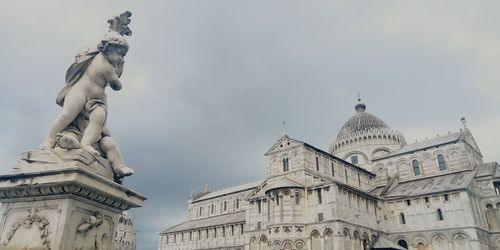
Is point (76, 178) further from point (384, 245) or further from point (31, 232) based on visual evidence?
point (384, 245)

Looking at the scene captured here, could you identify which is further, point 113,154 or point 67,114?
point 113,154

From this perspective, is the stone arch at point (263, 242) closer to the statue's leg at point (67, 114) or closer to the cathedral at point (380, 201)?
→ the cathedral at point (380, 201)

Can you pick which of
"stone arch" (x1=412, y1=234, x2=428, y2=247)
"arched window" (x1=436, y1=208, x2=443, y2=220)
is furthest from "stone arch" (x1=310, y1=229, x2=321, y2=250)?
"arched window" (x1=436, y1=208, x2=443, y2=220)

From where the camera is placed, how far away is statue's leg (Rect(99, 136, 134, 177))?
5.40 metres

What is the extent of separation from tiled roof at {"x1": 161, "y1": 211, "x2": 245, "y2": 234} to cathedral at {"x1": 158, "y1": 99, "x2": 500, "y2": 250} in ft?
9.99

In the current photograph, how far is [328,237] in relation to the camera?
36875mm

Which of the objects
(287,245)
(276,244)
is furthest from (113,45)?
(287,245)

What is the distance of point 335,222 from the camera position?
36594 millimetres

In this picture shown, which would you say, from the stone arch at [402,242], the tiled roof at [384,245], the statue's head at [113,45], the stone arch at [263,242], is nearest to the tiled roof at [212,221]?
the stone arch at [263,242]

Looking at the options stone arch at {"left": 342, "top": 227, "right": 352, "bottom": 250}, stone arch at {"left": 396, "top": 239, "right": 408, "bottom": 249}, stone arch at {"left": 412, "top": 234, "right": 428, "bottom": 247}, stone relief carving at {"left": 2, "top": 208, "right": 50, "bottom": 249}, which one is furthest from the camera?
stone arch at {"left": 396, "top": 239, "right": 408, "bottom": 249}

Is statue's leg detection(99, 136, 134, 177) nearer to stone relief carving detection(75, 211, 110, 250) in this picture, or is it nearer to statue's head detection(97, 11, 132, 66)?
stone relief carving detection(75, 211, 110, 250)

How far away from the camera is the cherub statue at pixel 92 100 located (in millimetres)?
5270

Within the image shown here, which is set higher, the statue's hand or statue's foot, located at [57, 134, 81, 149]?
the statue's hand

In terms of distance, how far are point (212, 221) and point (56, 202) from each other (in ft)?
212
